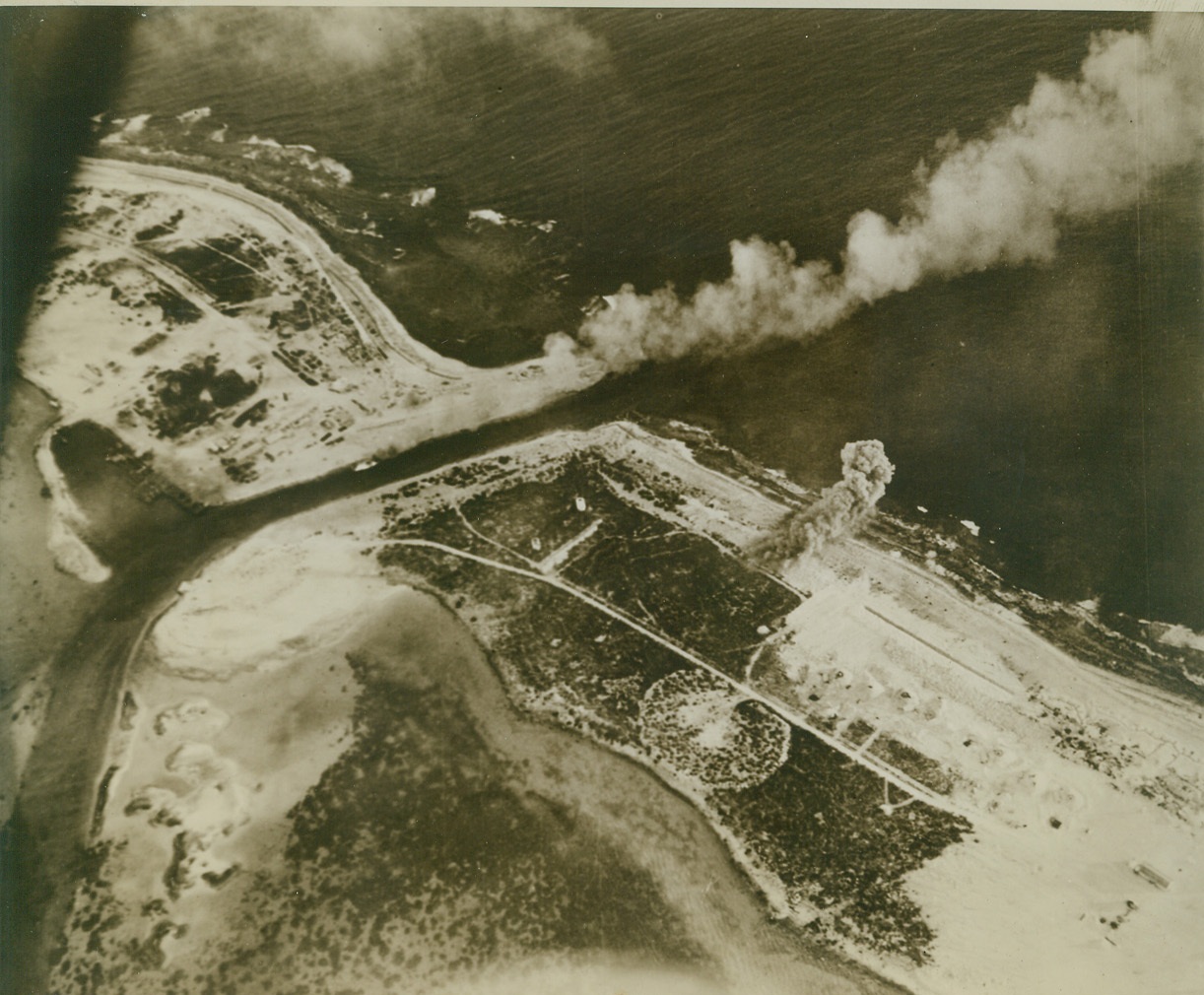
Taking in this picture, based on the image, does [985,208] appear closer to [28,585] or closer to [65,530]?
[65,530]

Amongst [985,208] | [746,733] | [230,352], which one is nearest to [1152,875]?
[746,733]

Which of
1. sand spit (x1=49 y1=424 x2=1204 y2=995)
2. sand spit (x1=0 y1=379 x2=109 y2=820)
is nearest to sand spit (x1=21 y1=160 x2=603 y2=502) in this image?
sand spit (x1=0 y1=379 x2=109 y2=820)

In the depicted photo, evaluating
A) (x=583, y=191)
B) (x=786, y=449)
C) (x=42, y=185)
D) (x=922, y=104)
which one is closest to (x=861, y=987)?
(x=786, y=449)

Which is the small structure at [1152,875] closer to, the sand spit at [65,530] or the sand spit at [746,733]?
the sand spit at [746,733]

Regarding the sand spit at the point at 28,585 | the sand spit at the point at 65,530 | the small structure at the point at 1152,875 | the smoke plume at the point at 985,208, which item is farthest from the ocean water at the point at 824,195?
the sand spit at the point at 65,530

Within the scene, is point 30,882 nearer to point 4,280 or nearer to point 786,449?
point 4,280

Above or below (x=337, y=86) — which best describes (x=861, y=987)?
below
